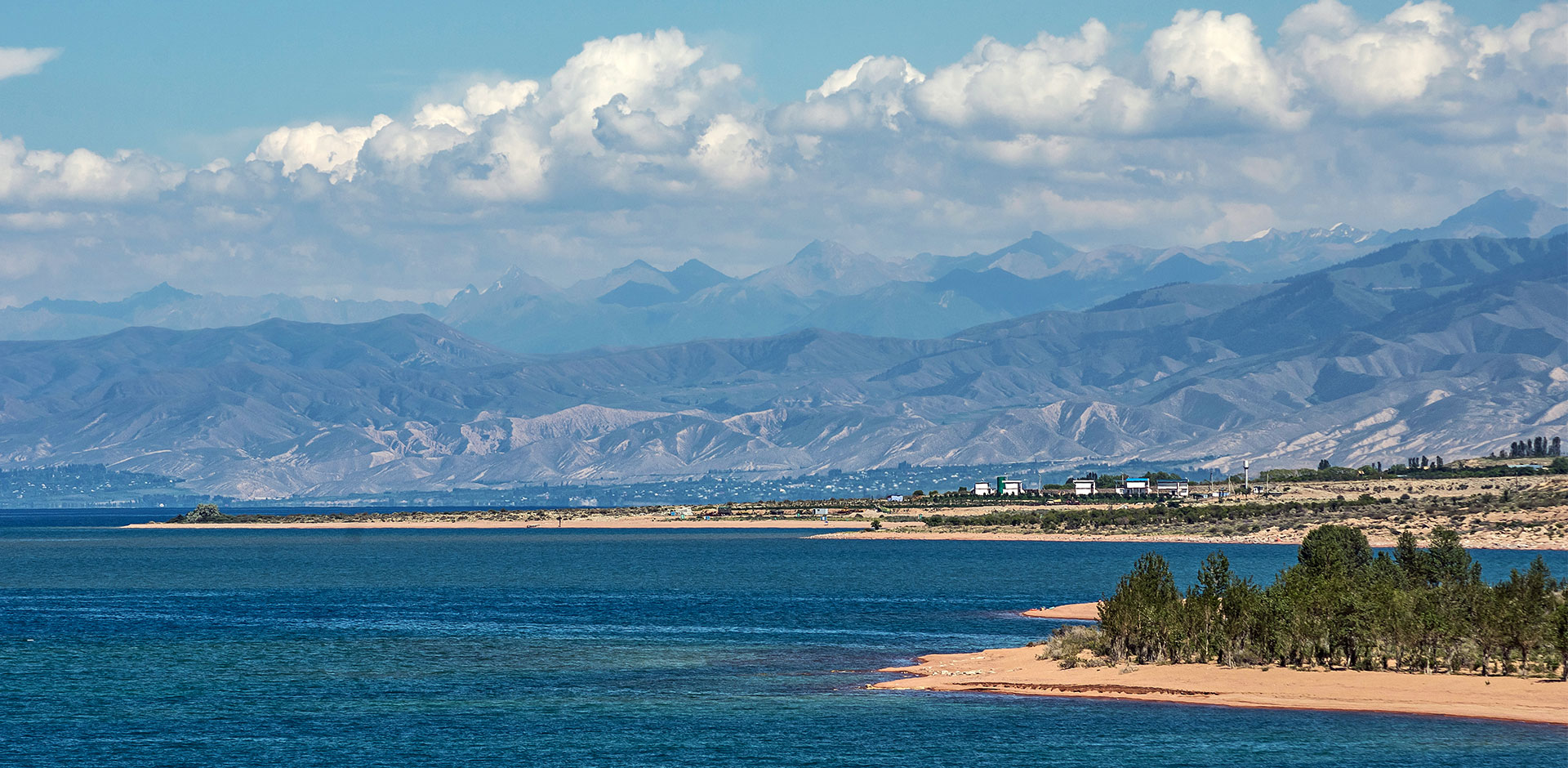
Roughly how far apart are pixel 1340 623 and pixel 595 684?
25989 mm

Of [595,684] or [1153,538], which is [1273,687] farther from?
[1153,538]

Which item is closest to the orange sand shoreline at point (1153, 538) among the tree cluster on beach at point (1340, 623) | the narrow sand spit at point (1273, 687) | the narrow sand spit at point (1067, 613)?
the narrow sand spit at point (1067, 613)

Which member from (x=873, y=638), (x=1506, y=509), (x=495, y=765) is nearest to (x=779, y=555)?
(x=1506, y=509)

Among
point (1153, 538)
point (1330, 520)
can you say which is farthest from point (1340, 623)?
point (1153, 538)

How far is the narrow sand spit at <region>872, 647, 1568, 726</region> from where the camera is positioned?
52125 mm

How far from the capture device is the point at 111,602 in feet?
346

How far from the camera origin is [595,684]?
205 feet

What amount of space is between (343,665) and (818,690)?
20.6m

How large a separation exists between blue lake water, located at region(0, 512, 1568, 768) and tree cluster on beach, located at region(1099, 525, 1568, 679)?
25.0 feet

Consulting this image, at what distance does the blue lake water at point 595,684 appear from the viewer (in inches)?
1891

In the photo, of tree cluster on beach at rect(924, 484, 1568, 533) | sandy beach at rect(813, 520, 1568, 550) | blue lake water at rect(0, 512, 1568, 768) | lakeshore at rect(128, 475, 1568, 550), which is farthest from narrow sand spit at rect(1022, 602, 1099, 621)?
tree cluster on beach at rect(924, 484, 1568, 533)

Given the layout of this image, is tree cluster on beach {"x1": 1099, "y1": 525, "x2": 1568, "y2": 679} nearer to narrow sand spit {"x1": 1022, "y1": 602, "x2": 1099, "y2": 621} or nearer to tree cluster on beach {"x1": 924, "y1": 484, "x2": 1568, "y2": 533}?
narrow sand spit {"x1": 1022, "y1": 602, "x2": 1099, "y2": 621}

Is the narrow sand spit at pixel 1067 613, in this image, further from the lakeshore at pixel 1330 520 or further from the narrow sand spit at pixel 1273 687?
the lakeshore at pixel 1330 520

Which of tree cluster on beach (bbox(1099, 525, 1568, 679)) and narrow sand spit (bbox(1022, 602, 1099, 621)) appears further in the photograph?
narrow sand spit (bbox(1022, 602, 1099, 621))
